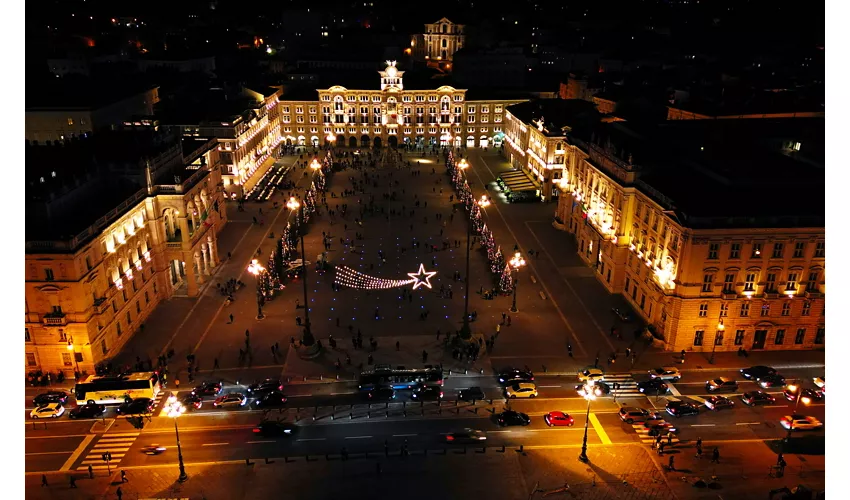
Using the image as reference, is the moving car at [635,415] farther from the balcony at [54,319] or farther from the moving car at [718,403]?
the balcony at [54,319]

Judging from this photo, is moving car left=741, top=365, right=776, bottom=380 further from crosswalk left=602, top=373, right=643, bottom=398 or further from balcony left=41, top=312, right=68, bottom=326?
balcony left=41, top=312, right=68, bottom=326

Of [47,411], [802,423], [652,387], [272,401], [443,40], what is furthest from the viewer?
[443,40]

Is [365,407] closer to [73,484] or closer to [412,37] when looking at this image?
[73,484]

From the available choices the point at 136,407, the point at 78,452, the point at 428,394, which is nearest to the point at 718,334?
the point at 428,394

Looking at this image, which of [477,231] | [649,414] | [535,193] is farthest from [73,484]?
[535,193]

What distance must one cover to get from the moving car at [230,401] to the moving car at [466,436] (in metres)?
16.4

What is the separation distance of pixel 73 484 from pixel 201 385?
1238cm

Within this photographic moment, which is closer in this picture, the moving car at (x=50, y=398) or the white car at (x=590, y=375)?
the moving car at (x=50, y=398)

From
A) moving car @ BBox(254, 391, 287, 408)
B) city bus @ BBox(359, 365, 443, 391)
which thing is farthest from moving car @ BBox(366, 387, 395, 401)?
moving car @ BBox(254, 391, 287, 408)

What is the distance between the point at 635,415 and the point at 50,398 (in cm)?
4449

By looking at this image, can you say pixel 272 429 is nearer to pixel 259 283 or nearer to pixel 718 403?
pixel 259 283

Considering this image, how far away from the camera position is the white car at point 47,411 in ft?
156

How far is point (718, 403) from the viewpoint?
49375mm

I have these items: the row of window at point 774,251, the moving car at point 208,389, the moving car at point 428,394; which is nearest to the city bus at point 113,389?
the moving car at point 208,389
